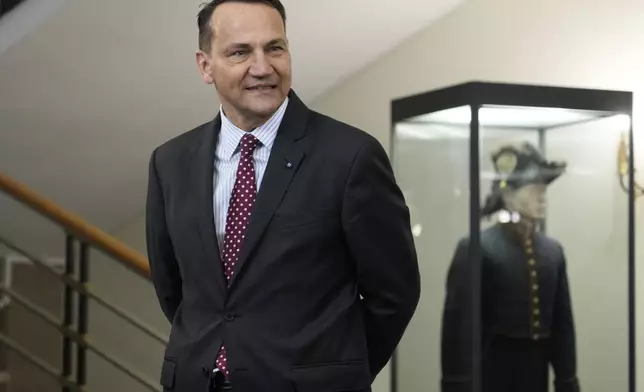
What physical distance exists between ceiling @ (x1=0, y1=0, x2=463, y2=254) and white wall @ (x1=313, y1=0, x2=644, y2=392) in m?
0.10

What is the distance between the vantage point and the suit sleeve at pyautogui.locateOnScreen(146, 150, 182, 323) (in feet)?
5.01

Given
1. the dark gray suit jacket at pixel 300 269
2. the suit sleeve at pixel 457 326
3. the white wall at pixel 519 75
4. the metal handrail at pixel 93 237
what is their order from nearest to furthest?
the dark gray suit jacket at pixel 300 269, the metal handrail at pixel 93 237, the suit sleeve at pixel 457 326, the white wall at pixel 519 75

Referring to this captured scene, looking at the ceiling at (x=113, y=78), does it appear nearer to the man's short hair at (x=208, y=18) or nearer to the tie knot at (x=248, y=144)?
the man's short hair at (x=208, y=18)

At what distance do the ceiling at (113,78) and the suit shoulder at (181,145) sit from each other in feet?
4.43

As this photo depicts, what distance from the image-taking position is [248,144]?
140cm

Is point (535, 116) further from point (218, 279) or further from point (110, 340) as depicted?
point (110, 340)

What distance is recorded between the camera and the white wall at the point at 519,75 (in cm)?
271

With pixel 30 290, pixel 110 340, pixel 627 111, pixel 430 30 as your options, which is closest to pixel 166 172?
pixel 627 111

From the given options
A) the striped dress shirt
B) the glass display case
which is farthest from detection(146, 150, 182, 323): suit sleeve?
the glass display case

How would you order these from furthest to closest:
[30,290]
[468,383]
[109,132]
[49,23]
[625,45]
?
[30,290] → [109,132] → [625,45] → [49,23] → [468,383]

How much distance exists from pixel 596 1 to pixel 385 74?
35.5 inches

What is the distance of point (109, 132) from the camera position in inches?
133

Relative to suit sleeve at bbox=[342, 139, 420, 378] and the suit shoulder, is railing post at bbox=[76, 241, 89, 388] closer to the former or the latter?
the suit shoulder

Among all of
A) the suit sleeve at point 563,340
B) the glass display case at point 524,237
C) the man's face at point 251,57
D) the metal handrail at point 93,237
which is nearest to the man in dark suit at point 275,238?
the man's face at point 251,57
